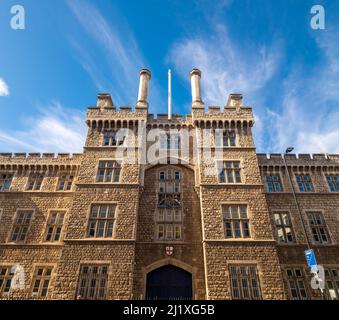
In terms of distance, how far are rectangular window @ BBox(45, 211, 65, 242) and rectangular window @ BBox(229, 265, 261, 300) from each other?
12.6 meters

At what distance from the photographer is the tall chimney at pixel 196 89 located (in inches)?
882

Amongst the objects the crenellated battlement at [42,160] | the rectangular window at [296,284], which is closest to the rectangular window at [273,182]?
the rectangular window at [296,284]

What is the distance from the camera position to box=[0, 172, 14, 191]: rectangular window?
69.4 feet

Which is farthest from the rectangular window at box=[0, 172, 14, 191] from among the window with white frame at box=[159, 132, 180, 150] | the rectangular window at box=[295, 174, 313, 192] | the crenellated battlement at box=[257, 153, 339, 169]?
the rectangular window at box=[295, 174, 313, 192]

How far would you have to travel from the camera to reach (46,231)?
1905cm

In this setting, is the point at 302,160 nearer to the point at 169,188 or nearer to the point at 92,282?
the point at 169,188

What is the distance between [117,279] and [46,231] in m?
7.26

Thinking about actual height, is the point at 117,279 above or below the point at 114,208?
below

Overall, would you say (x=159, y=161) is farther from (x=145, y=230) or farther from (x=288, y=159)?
(x=288, y=159)

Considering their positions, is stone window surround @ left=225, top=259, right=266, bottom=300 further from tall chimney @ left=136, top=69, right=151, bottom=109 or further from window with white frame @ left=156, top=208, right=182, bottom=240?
tall chimney @ left=136, top=69, right=151, bottom=109

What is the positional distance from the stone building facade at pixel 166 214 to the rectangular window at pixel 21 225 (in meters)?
0.08

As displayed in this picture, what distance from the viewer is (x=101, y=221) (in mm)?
17625

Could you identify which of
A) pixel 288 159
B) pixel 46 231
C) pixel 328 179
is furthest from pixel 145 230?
pixel 328 179
